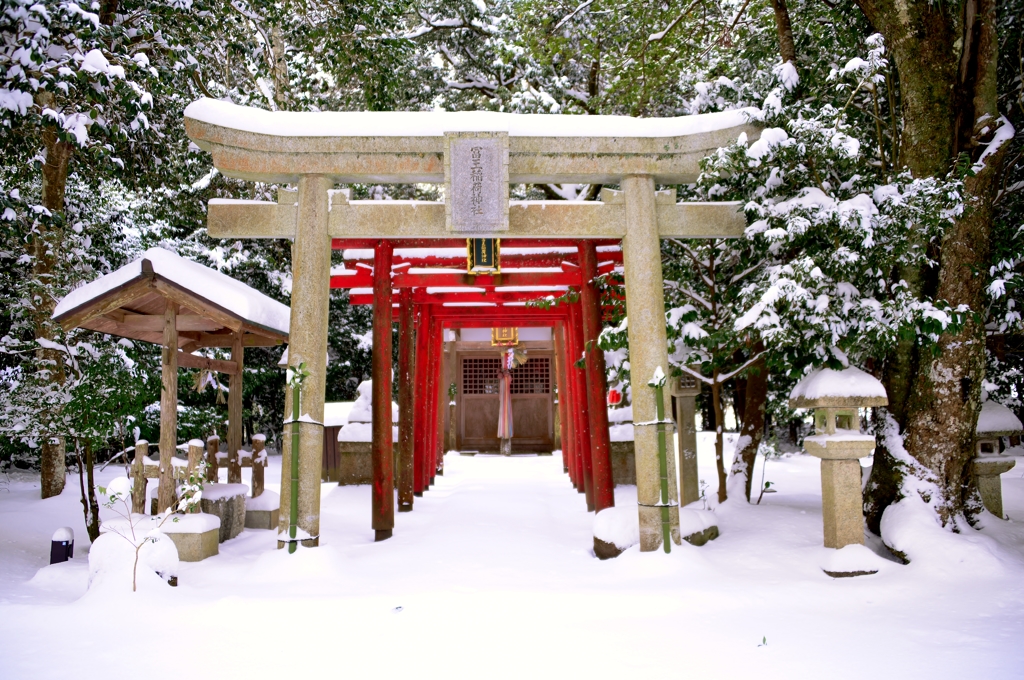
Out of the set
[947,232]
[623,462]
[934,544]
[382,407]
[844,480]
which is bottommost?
[934,544]

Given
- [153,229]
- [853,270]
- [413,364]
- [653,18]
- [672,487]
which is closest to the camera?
[853,270]

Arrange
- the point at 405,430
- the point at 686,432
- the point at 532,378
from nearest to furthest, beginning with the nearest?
the point at 686,432
the point at 405,430
the point at 532,378

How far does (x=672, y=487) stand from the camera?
21.4ft

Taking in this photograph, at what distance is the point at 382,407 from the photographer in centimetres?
811

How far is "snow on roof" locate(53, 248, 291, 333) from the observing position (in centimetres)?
666

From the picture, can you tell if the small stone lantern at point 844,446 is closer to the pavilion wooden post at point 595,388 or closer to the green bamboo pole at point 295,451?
the pavilion wooden post at point 595,388

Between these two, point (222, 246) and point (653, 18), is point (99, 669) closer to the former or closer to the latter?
point (653, 18)

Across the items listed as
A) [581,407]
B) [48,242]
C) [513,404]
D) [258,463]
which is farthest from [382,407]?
[513,404]

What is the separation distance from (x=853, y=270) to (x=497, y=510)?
575cm

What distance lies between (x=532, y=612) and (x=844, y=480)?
2.93 meters

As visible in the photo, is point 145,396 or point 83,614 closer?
point 83,614

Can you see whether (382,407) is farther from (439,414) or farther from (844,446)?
(439,414)

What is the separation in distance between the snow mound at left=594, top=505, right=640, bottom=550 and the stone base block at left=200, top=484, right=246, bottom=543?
4129mm

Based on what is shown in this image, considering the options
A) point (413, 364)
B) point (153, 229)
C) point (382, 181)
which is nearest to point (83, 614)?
point (382, 181)
